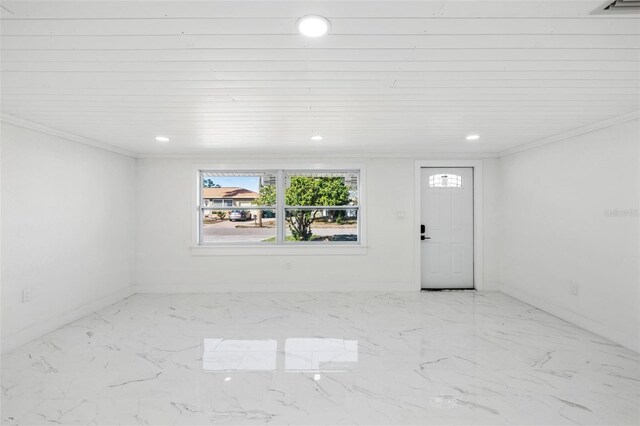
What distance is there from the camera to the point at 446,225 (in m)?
4.95

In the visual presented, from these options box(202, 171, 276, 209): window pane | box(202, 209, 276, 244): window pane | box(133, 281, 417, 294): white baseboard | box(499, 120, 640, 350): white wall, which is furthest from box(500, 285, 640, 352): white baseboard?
box(202, 171, 276, 209): window pane

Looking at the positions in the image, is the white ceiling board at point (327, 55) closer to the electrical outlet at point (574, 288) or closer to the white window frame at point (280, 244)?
the electrical outlet at point (574, 288)

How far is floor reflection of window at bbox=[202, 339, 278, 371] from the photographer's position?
2.59 meters

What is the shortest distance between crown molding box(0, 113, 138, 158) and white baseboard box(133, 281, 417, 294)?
209 centimetres

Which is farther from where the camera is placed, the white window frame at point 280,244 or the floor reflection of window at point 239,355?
the white window frame at point 280,244

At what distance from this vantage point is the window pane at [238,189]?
5020mm

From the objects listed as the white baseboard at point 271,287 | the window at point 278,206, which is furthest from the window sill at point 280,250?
the white baseboard at point 271,287

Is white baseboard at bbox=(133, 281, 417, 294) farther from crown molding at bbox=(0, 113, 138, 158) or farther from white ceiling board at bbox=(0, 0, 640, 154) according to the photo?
white ceiling board at bbox=(0, 0, 640, 154)

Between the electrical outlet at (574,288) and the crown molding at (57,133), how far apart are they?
19.3 feet

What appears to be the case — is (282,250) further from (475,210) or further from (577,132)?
(577,132)

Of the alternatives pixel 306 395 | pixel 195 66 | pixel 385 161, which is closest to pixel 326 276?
pixel 385 161

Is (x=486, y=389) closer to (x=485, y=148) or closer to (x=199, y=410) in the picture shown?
(x=199, y=410)

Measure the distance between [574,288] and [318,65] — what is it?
12.2ft

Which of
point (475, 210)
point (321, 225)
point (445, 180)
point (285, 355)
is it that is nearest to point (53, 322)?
point (285, 355)
